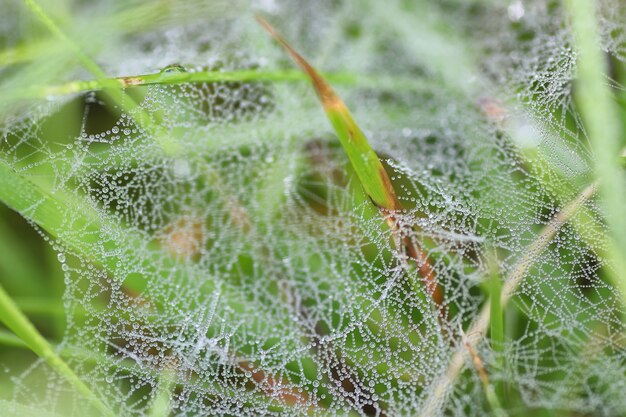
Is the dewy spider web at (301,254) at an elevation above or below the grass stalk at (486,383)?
above

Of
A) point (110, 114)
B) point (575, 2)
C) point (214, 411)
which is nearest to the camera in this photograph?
point (214, 411)

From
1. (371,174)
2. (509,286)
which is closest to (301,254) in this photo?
(371,174)

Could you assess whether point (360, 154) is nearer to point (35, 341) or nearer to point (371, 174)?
point (371, 174)

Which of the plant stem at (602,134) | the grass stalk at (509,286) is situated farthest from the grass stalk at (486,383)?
the plant stem at (602,134)

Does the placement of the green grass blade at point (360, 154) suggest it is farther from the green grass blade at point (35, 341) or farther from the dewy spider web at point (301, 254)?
the green grass blade at point (35, 341)

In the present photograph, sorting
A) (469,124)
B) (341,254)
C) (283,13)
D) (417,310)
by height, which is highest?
(283,13)

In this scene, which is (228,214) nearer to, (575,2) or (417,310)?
(417,310)

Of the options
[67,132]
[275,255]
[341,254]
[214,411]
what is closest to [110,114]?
[67,132]
